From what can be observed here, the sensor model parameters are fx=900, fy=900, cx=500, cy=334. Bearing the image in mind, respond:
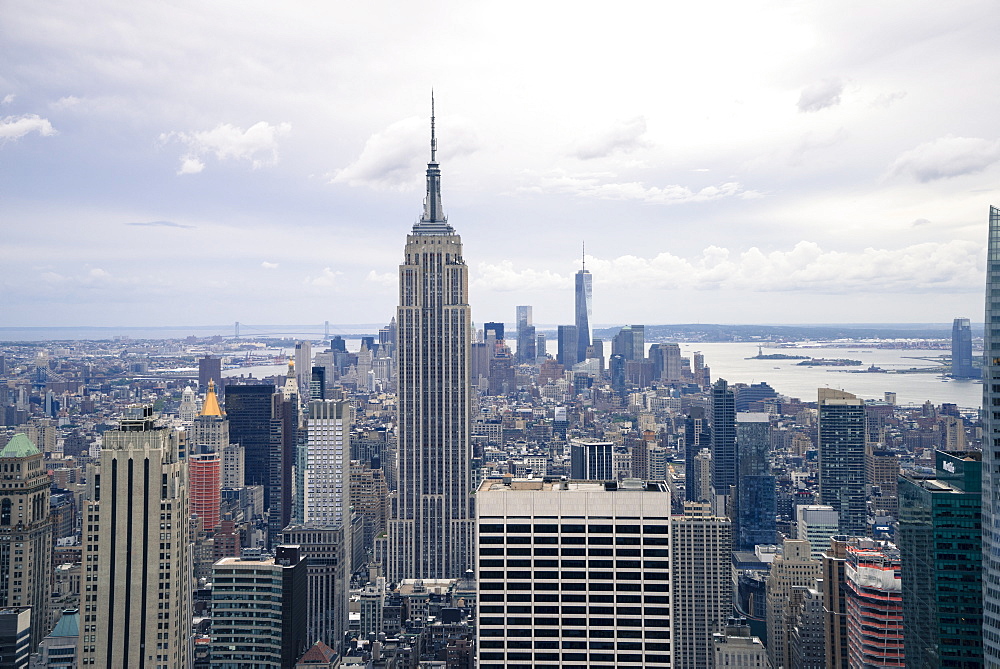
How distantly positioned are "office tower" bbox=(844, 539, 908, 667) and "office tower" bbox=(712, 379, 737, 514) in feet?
49.3

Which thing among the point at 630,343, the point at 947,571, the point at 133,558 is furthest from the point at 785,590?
the point at 630,343

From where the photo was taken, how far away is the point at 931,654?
42.8ft

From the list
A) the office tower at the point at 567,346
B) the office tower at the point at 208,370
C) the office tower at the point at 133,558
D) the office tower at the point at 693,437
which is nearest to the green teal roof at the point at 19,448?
the office tower at the point at 208,370

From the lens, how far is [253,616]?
1731 centimetres

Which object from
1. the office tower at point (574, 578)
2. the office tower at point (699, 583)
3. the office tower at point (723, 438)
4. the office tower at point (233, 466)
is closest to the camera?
the office tower at point (574, 578)

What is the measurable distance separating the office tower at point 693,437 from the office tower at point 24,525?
69.3ft

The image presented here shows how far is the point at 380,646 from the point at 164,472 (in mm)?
10746

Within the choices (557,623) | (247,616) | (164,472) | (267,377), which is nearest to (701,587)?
(247,616)

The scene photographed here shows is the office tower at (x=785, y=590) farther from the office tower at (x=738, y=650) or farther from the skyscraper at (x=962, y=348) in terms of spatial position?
the skyscraper at (x=962, y=348)

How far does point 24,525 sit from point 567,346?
3067 centimetres

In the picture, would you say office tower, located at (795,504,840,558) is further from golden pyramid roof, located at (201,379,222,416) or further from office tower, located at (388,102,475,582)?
golden pyramid roof, located at (201,379,222,416)

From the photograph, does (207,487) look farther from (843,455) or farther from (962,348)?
(962,348)

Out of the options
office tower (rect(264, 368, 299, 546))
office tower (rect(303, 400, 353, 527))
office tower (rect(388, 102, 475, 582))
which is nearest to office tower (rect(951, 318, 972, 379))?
office tower (rect(303, 400, 353, 527))

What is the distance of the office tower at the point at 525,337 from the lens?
3861 centimetres
